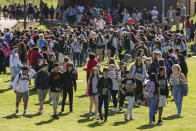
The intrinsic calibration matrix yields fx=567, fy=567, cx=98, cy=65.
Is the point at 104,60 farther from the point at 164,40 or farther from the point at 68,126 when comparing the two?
the point at 68,126

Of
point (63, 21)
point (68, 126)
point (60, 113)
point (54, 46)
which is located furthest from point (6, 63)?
point (63, 21)

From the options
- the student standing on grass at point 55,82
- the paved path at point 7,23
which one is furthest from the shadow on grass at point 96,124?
the paved path at point 7,23

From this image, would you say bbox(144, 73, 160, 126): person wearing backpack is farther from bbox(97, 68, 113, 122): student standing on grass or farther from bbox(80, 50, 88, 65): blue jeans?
bbox(80, 50, 88, 65): blue jeans

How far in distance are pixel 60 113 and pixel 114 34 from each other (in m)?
12.8

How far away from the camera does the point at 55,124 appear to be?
59.8 ft

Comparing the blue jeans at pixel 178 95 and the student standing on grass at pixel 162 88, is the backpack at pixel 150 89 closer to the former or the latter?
the student standing on grass at pixel 162 88

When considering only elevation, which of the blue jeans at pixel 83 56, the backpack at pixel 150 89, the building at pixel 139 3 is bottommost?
the backpack at pixel 150 89

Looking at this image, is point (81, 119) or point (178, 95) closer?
point (81, 119)

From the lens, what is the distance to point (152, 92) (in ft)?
58.3

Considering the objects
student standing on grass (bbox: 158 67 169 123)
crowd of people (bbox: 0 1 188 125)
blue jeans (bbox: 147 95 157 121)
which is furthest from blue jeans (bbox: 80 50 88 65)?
blue jeans (bbox: 147 95 157 121)

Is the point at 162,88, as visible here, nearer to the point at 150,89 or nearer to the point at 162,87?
the point at 162,87

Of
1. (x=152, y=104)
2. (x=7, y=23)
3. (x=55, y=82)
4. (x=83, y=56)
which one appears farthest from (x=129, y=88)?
(x=7, y=23)

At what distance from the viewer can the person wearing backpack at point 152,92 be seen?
17.7 m

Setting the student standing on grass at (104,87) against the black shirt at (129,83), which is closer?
the student standing on grass at (104,87)
